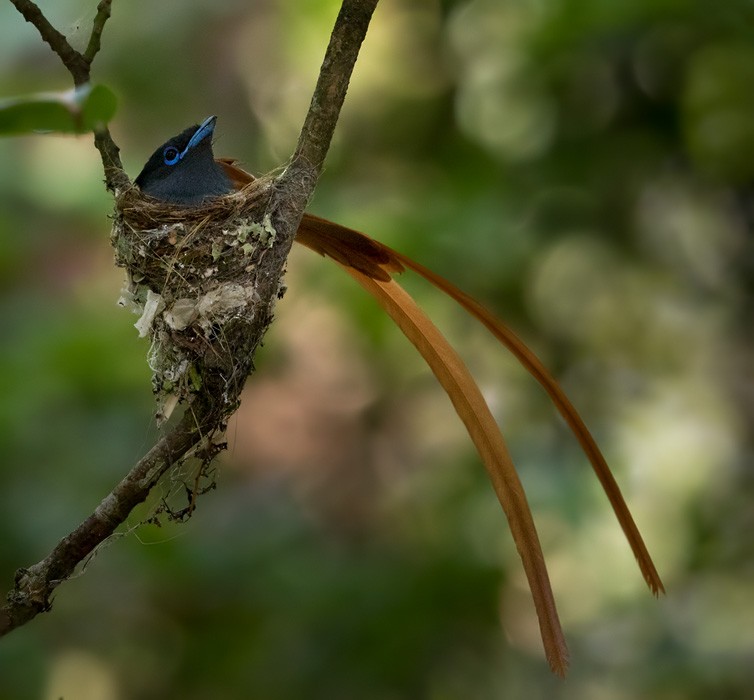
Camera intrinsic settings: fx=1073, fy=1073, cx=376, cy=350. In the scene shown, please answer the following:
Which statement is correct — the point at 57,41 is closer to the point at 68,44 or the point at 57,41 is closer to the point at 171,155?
the point at 68,44

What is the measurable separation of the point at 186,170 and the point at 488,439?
1174 mm

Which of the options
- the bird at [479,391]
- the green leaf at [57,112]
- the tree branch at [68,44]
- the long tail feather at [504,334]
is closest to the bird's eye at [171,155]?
the bird at [479,391]

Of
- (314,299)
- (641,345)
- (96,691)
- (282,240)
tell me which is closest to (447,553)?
(314,299)

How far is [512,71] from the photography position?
4.08 meters

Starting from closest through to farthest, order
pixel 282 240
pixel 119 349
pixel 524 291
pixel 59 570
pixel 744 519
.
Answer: pixel 59 570, pixel 282 240, pixel 119 349, pixel 744 519, pixel 524 291

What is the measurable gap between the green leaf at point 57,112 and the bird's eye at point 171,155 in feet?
5.42

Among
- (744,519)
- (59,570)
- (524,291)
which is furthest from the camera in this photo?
(524,291)

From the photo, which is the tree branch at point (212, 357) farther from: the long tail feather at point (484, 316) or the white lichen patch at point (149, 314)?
the white lichen patch at point (149, 314)

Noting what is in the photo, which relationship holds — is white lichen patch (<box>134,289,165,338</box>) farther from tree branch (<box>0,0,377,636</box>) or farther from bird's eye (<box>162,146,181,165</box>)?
bird's eye (<box>162,146,181,165</box>)

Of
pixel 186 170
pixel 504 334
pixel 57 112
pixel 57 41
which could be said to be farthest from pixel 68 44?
pixel 186 170

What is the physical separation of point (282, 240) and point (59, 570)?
683 millimetres

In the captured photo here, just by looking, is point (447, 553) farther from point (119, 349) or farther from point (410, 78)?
point (410, 78)

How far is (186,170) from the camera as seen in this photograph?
8.64 feet

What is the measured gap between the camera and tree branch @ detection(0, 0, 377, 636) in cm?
165
